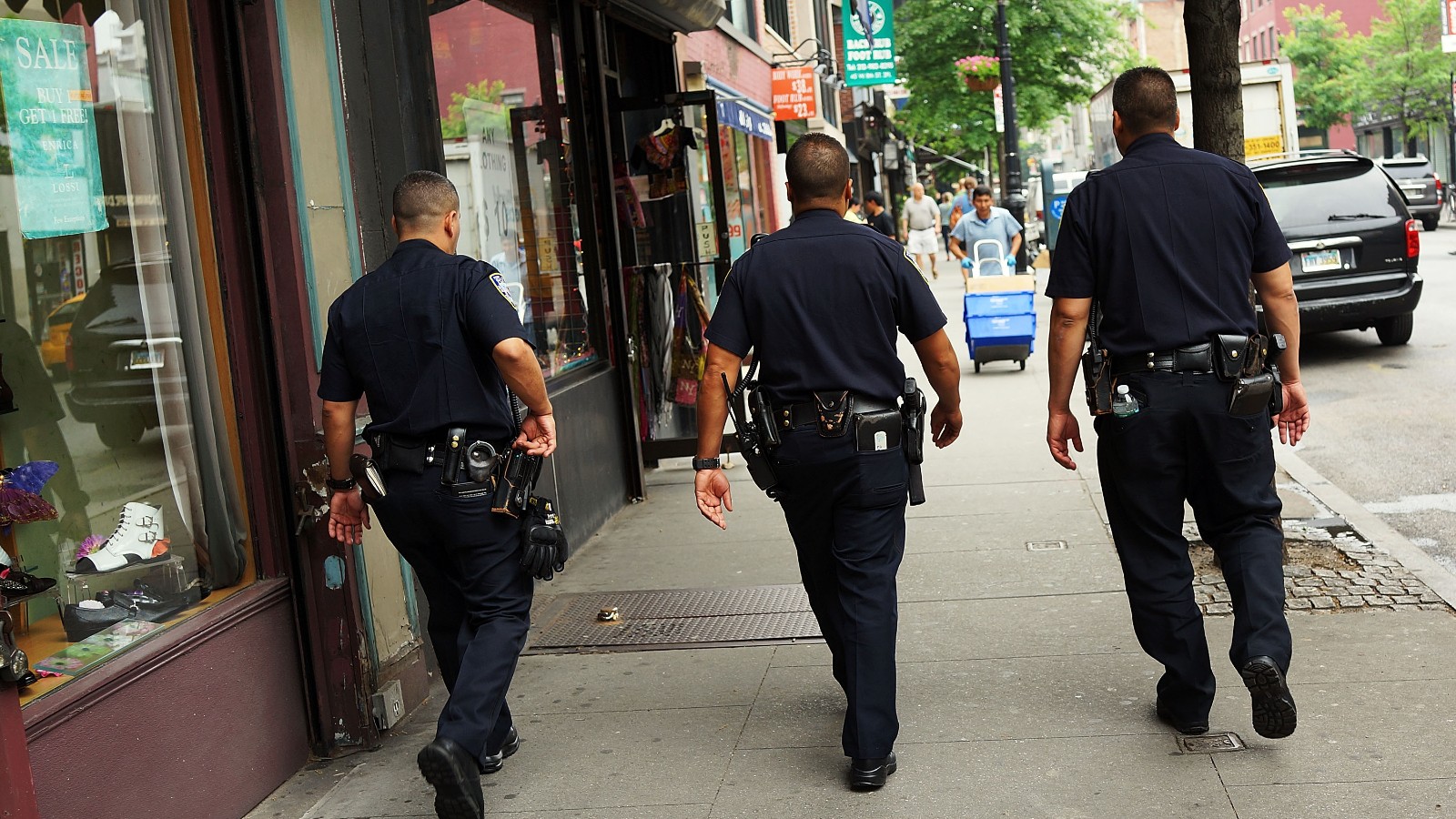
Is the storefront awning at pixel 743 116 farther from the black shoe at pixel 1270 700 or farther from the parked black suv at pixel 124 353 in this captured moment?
the black shoe at pixel 1270 700

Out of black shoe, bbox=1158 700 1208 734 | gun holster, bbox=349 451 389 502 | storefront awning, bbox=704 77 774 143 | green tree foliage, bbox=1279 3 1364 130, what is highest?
green tree foliage, bbox=1279 3 1364 130

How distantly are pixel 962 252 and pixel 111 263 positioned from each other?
41.3ft

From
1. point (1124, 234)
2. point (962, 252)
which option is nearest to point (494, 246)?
point (1124, 234)


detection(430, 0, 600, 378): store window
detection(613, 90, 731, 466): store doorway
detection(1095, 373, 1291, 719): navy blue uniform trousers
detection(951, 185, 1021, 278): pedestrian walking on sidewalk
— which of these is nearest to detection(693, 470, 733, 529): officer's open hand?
detection(1095, 373, 1291, 719): navy blue uniform trousers

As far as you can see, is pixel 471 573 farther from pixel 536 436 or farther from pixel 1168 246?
pixel 1168 246

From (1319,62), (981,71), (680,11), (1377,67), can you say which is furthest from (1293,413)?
(1319,62)

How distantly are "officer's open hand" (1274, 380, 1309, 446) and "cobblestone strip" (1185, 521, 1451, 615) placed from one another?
103cm

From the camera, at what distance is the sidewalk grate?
240 inches

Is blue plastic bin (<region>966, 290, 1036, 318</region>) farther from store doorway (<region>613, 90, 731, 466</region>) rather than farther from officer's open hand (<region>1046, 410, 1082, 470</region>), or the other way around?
officer's open hand (<region>1046, 410, 1082, 470</region>)

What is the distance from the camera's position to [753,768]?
14.9 feet

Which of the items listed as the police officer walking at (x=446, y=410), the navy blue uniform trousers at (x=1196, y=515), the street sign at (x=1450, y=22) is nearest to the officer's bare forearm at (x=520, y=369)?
the police officer walking at (x=446, y=410)

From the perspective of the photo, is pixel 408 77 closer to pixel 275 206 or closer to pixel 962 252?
pixel 275 206

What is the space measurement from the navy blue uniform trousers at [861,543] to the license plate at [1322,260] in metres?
9.83

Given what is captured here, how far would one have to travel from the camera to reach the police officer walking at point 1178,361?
14.3 ft
